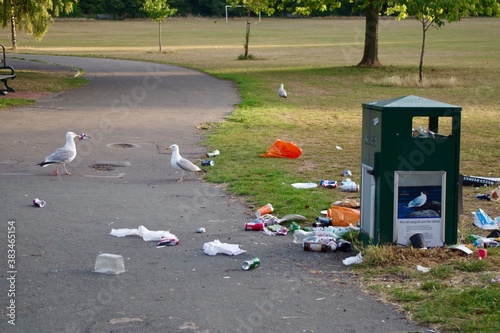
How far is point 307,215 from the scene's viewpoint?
361 inches

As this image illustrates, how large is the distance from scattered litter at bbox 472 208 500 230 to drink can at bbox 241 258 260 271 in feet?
9.34

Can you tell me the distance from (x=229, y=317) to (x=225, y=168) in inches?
272

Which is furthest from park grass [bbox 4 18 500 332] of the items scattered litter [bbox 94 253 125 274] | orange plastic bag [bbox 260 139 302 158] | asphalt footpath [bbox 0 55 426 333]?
scattered litter [bbox 94 253 125 274]

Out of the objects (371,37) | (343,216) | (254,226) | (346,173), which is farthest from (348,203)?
(371,37)

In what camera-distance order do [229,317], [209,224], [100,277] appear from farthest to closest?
[209,224]
[100,277]
[229,317]

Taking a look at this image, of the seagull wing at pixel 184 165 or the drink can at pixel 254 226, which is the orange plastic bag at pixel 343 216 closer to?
the drink can at pixel 254 226

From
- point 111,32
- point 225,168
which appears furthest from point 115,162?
point 111,32

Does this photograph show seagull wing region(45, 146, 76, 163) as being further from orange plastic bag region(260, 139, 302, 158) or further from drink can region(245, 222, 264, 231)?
drink can region(245, 222, 264, 231)

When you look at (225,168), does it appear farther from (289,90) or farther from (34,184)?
(289,90)

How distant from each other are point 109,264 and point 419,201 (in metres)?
2.96

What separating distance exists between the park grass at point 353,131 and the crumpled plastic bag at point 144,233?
173 centimetres

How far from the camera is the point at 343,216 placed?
343 inches

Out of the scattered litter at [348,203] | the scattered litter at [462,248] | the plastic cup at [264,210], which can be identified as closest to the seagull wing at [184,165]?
the plastic cup at [264,210]

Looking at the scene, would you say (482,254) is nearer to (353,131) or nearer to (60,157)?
(60,157)
